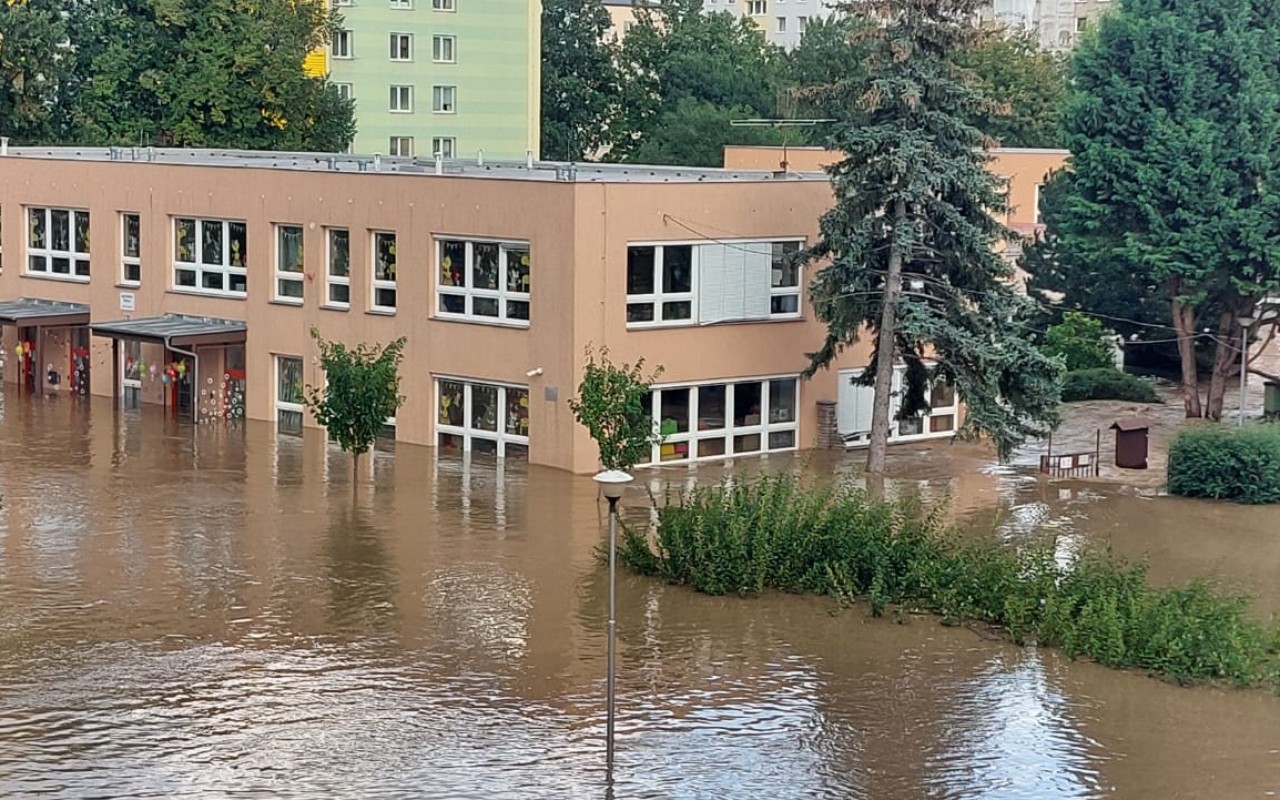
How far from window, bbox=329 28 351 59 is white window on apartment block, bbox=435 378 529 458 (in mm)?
37216

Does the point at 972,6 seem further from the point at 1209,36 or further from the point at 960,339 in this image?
the point at 1209,36

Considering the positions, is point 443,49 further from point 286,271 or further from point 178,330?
point 178,330

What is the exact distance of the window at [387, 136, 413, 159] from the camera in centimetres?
7331

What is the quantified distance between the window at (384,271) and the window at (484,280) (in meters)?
1.27

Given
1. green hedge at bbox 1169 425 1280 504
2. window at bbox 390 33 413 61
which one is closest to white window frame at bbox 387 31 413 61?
window at bbox 390 33 413 61

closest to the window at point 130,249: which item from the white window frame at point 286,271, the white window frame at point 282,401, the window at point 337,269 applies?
the white window frame at point 286,271

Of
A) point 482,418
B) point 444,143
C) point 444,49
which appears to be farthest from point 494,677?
point 444,49

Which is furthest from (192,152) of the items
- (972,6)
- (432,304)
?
(972,6)

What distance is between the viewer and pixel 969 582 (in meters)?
24.0

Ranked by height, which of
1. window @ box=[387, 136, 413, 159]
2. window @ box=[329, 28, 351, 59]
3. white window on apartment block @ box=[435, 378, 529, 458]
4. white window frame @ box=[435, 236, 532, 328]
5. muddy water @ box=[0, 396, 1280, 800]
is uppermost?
window @ box=[329, 28, 351, 59]

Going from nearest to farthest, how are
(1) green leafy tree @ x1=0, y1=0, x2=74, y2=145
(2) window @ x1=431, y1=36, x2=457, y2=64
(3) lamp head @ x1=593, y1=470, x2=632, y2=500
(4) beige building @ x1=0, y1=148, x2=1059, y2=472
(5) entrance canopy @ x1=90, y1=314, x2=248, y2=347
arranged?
(3) lamp head @ x1=593, y1=470, x2=632, y2=500, (4) beige building @ x1=0, y1=148, x2=1059, y2=472, (5) entrance canopy @ x1=90, y1=314, x2=248, y2=347, (1) green leafy tree @ x1=0, y1=0, x2=74, y2=145, (2) window @ x1=431, y1=36, x2=457, y2=64

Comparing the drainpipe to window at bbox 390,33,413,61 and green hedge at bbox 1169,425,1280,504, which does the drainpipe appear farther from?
window at bbox 390,33,413,61

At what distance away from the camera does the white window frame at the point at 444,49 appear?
→ 243 feet

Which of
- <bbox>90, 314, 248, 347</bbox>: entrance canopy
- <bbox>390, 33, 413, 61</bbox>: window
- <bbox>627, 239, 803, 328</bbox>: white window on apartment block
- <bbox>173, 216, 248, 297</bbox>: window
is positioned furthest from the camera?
<bbox>390, 33, 413, 61</bbox>: window
